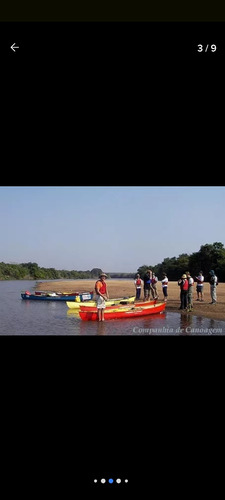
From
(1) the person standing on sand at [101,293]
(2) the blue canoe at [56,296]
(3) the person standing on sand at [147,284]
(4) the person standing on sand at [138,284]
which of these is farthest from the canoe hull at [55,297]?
(3) the person standing on sand at [147,284]

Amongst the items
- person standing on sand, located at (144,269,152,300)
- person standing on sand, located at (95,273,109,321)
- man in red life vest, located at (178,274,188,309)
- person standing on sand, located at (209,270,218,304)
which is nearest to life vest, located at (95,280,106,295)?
person standing on sand, located at (95,273,109,321)

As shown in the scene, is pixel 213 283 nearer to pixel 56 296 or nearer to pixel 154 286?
pixel 154 286

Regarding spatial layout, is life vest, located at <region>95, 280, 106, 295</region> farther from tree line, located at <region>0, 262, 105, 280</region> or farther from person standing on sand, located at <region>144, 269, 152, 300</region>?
person standing on sand, located at <region>144, 269, 152, 300</region>

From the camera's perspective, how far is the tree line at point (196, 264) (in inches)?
148

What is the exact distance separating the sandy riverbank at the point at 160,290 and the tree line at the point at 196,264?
5.1 inches

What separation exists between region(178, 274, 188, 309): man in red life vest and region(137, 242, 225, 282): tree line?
5cm

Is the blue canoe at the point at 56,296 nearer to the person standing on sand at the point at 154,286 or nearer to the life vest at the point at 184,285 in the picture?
the person standing on sand at the point at 154,286

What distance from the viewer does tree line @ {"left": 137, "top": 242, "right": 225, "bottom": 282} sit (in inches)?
148

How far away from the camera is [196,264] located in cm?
412
